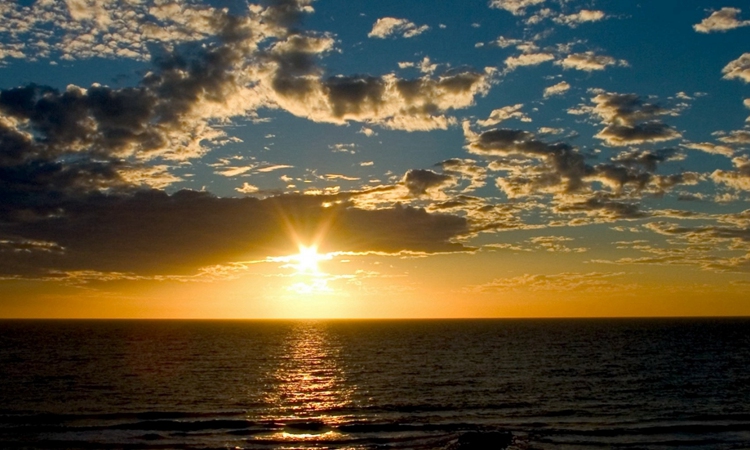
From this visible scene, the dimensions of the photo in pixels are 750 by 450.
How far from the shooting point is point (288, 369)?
86.7m

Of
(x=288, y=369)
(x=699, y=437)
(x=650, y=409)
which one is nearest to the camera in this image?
(x=699, y=437)

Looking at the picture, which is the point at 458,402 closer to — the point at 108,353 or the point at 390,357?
the point at 390,357

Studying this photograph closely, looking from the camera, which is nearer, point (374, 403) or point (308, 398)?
point (374, 403)

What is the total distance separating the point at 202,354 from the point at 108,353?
1747 centimetres

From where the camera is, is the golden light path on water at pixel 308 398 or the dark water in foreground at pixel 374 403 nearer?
the dark water in foreground at pixel 374 403

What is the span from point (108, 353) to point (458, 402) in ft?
270

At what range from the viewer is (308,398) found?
59281mm

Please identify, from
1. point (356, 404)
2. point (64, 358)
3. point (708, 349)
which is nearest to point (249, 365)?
point (64, 358)

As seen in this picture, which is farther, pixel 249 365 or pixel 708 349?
pixel 708 349

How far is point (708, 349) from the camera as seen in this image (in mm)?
116375

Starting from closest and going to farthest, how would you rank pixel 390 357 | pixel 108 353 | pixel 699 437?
pixel 699 437 < pixel 390 357 < pixel 108 353

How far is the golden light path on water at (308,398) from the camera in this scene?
4441 centimetres

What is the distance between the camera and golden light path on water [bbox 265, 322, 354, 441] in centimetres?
4441

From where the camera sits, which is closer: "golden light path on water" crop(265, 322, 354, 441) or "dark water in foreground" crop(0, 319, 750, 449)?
"dark water in foreground" crop(0, 319, 750, 449)
